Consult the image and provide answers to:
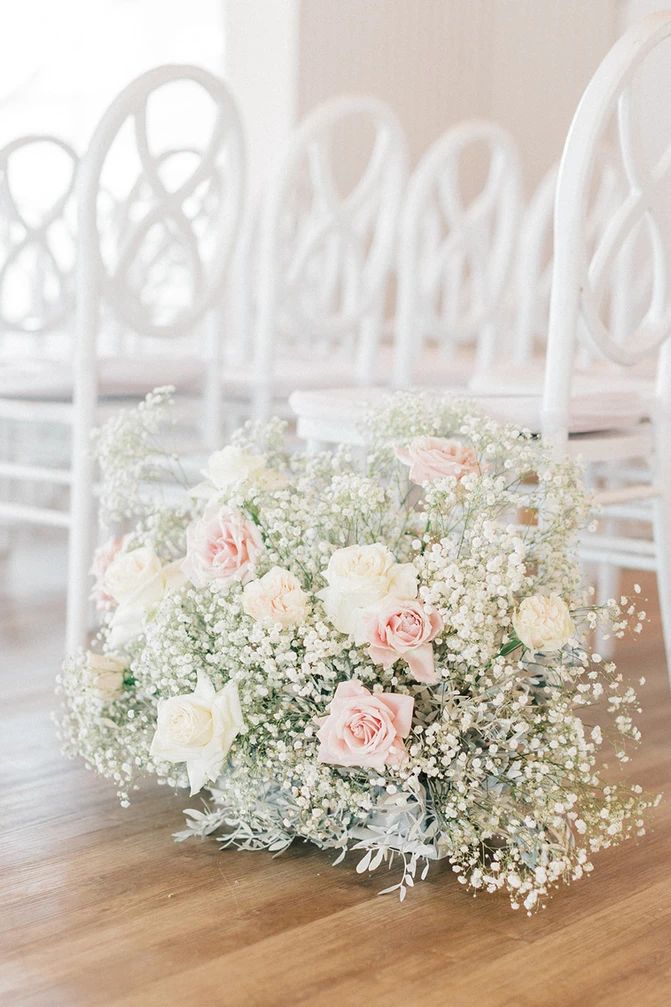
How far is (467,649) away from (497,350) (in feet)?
6.10

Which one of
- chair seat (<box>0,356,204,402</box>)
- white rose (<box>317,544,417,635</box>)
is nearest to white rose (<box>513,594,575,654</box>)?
white rose (<box>317,544,417,635</box>)

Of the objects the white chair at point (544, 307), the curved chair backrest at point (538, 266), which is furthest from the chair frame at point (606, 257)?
the curved chair backrest at point (538, 266)

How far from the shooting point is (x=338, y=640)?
4.70ft

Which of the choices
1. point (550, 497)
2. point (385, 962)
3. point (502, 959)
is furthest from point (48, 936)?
point (550, 497)

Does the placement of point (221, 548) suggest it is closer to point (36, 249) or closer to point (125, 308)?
point (125, 308)

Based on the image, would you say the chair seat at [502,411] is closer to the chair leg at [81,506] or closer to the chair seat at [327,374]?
the chair leg at [81,506]

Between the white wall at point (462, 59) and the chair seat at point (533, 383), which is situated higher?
the white wall at point (462, 59)

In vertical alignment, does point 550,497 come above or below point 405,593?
above

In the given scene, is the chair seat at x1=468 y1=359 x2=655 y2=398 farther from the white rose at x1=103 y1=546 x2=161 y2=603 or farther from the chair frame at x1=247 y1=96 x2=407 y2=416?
the white rose at x1=103 y1=546 x2=161 y2=603

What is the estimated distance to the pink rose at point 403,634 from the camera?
Answer: 1.36 metres

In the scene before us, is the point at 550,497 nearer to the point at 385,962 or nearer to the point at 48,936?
the point at 385,962

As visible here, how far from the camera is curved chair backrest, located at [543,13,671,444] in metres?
1.69

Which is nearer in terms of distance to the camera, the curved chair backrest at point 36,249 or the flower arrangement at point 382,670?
the flower arrangement at point 382,670

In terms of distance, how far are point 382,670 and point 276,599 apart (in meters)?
0.13
